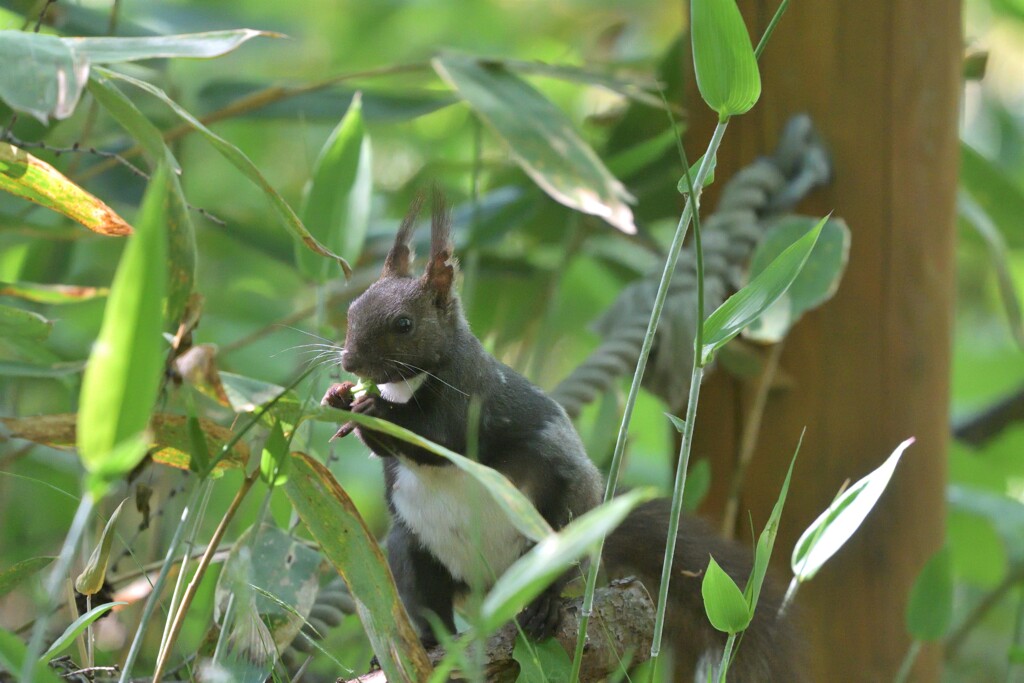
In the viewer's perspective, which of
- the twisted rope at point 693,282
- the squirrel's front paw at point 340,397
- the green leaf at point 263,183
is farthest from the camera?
the twisted rope at point 693,282

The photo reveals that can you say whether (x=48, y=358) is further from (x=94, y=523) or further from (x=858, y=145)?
(x=858, y=145)

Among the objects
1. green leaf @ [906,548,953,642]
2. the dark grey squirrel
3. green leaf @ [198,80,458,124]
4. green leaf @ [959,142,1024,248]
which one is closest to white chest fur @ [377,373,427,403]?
the dark grey squirrel

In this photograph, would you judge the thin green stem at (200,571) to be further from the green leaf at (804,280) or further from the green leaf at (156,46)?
the green leaf at (804,280)

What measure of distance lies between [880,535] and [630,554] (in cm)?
61

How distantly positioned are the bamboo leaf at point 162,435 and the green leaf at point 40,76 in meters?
0.28

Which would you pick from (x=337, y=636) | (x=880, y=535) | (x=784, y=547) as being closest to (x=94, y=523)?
(x=337, y=636)

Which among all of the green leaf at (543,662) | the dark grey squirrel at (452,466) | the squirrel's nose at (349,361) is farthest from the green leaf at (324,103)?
the green leaf at (543,662)

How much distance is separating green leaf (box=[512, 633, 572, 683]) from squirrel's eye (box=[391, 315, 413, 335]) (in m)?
0.43

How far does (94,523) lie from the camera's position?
218cm

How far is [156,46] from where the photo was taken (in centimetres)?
103

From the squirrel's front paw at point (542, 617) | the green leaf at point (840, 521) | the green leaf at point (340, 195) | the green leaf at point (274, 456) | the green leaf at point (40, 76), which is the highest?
the green leaf at point (40, 76)

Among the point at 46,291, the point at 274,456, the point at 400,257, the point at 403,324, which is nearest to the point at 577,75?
the point at 400,257

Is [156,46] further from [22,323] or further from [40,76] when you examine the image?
[22,323]

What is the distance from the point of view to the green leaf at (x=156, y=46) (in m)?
0.97
